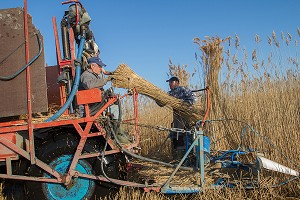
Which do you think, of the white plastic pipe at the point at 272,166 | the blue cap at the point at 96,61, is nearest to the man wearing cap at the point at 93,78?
the blue cap at the point at 96,61

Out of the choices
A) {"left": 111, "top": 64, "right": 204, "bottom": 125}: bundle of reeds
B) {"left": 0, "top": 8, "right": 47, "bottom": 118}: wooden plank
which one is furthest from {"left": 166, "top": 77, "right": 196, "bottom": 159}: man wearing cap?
{"left": 0, "top": 8, "right": 47, "bottom": 118}: wooden plank

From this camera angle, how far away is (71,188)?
388 cm

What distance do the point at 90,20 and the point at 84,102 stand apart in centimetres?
133

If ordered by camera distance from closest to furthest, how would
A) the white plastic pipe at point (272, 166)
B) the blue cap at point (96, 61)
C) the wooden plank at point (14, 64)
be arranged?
1. the wooden plank at point (14, 64)
2. the white plastic pipe at point (272, 166)
3. the blue cap at point (96, 61)

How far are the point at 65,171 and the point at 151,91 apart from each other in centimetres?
153

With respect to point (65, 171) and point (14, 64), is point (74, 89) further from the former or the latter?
point (65, 171)

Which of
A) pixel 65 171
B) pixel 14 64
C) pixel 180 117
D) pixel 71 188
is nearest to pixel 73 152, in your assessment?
pixel 65 171

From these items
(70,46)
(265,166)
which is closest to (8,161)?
(70,46)

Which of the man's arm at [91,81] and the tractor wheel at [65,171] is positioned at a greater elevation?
the man's arm at [91,81]

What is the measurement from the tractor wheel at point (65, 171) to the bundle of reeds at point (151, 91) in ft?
3.02

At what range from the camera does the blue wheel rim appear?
3861mm

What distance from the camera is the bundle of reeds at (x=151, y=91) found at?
165 inches

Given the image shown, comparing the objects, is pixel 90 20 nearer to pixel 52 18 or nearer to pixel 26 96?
pixel 52 18

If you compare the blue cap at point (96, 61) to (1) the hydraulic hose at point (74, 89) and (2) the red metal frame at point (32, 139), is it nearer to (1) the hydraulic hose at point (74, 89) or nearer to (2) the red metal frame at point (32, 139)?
(1) the hydraulic hose at point (74, 89)
